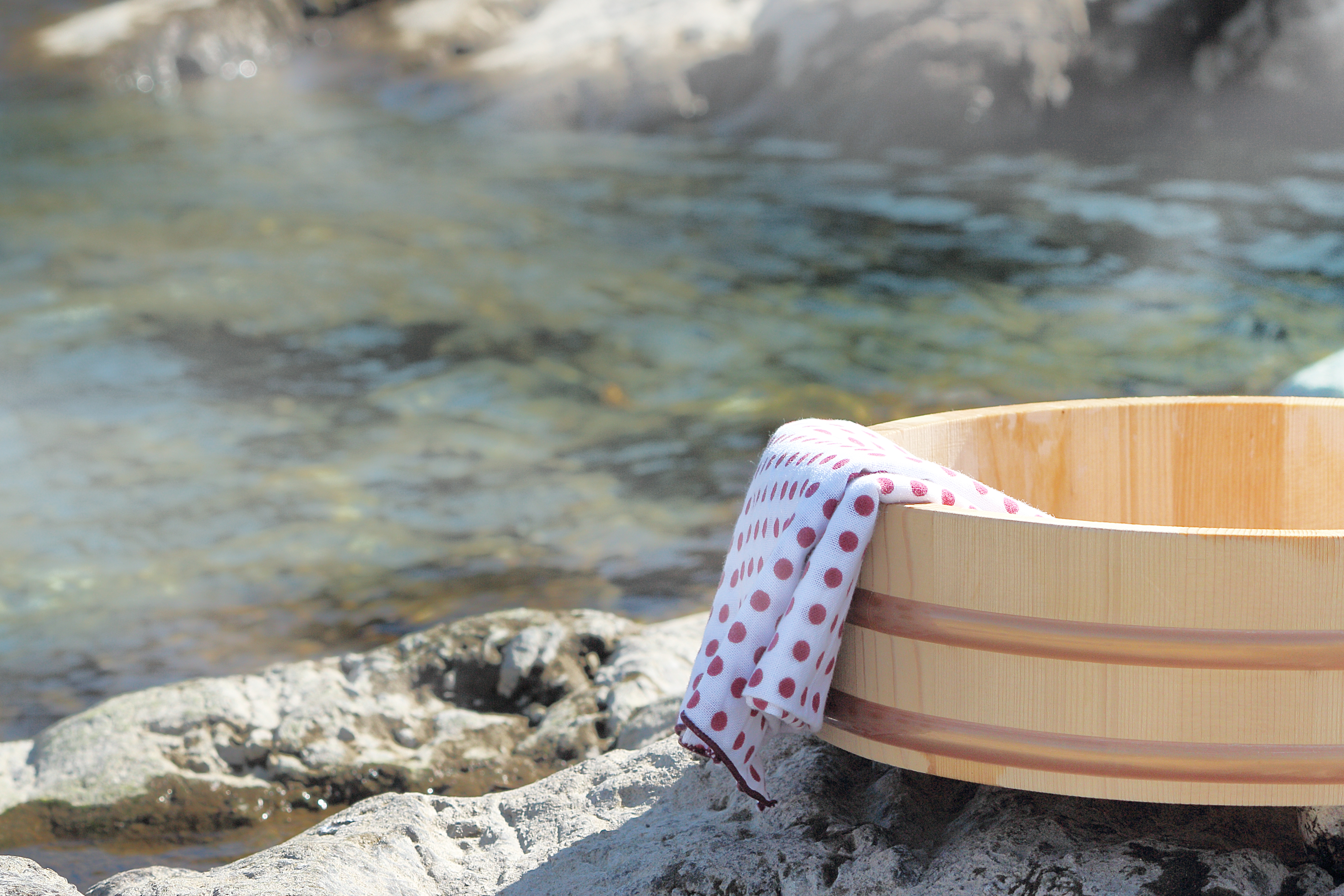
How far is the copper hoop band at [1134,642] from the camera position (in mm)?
1601

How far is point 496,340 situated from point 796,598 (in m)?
5.56

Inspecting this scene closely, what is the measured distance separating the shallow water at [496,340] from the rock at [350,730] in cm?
25

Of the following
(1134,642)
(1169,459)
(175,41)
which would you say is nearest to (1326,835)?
(1134,642)

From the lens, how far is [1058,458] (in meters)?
2.54

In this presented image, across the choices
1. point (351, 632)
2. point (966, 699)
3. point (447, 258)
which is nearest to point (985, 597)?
point (966, 699)

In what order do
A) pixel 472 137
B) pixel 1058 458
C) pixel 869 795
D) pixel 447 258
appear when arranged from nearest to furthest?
pixel 869 795 → pixel 1058 458 → pixel 447 258 → pixel 472 137

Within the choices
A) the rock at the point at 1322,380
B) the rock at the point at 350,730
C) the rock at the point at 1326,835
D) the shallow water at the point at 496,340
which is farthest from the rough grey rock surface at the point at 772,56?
the rock at the point at 1326,835

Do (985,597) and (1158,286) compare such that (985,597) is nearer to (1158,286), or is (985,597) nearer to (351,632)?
(351,632)

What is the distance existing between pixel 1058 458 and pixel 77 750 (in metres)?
2.17

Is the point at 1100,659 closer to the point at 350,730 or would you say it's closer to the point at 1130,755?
the point at 1130,755

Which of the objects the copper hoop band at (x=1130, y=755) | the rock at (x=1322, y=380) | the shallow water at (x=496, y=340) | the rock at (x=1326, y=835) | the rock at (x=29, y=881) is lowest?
the shallow water at (x=496, y=340)

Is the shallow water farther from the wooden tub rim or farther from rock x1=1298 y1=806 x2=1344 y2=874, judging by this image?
rock x1=1298 y1=806 x2=1344 y2=874

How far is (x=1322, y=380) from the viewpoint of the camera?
377cm

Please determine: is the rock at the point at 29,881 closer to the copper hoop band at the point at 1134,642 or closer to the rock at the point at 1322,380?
the copper hoop band at the point at 1134,642
